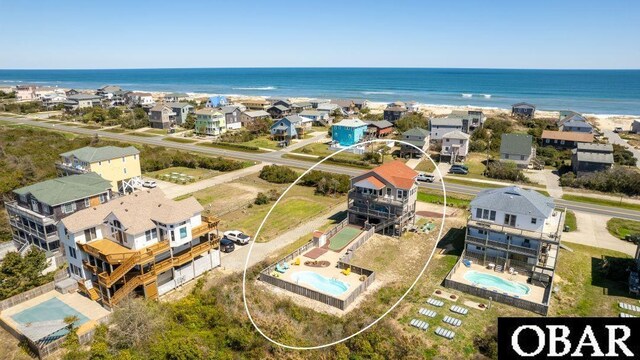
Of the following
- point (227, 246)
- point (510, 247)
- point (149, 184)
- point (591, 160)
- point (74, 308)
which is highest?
point (591, 160)

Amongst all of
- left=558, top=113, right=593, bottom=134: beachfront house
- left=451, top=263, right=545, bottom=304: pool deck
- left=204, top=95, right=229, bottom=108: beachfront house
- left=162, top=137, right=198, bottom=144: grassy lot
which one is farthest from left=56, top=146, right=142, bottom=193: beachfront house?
left=204, top=95, right=229, bottom=108: beachfront house

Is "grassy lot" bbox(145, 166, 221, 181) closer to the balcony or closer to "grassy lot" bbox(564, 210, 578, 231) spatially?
the balcony

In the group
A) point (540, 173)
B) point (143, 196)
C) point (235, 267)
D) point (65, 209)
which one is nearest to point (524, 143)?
point (540, 173)

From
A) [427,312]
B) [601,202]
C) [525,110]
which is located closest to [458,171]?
[601,202]

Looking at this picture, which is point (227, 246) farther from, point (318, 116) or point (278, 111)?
point (278, 111)

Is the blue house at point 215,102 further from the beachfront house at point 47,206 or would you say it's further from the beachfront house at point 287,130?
the beachfront house at point 47,206

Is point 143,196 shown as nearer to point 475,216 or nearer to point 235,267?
point 235,267

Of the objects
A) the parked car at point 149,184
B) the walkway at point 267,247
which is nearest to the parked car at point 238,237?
the walkway at point 267,247
